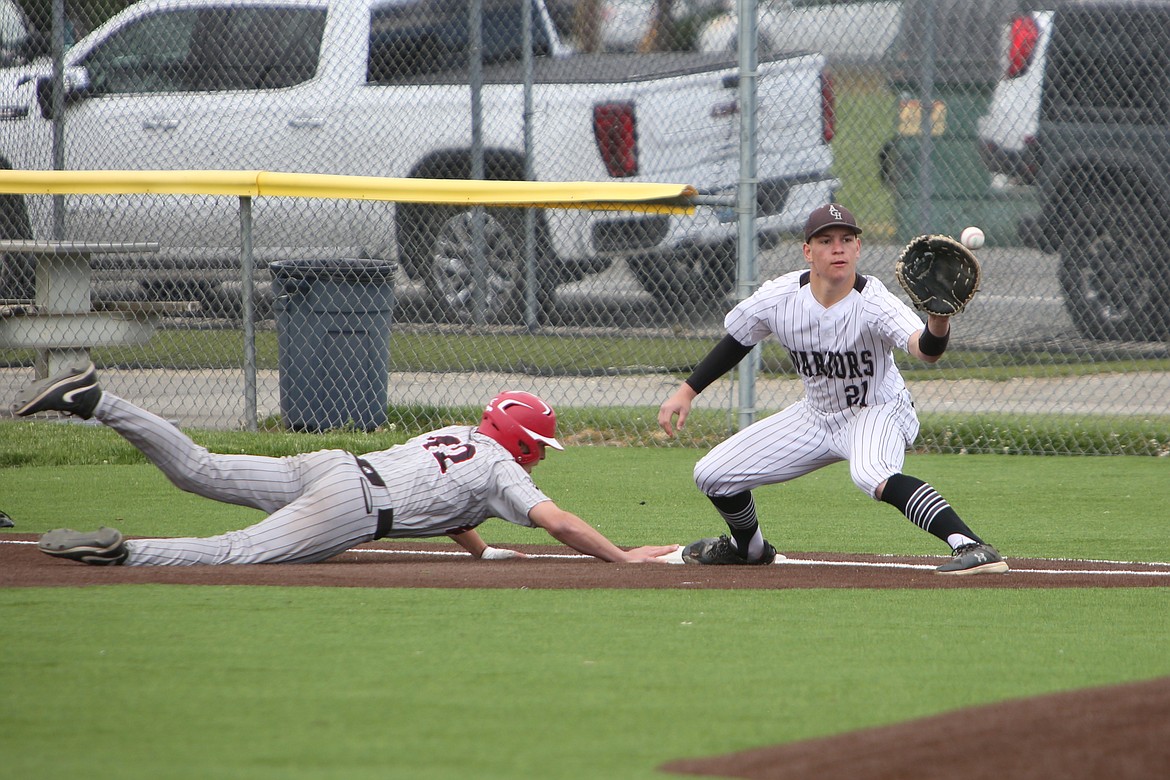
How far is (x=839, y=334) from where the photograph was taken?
18.2 feet

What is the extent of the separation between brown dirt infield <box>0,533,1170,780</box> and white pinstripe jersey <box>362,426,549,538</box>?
0.18 meters

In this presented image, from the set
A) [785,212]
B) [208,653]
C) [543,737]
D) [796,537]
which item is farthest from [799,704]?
[785,212]

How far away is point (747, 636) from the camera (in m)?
4.05

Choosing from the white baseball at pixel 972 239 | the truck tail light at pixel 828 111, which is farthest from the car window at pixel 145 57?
the white baseball at pixel 972 239

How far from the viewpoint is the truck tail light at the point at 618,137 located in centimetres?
1014

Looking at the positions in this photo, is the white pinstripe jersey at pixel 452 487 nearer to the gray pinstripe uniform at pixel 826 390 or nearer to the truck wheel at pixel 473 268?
the gray pinstripe uniform at pixel 826 390

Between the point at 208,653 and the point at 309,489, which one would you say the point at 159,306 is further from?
the point at 208,653

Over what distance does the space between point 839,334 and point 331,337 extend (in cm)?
424

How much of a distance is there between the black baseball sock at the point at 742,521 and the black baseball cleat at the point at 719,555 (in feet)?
0.08

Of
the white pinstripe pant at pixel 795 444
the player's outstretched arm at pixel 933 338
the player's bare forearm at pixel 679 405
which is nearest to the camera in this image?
the player's outstretched arm at pixel 933 338

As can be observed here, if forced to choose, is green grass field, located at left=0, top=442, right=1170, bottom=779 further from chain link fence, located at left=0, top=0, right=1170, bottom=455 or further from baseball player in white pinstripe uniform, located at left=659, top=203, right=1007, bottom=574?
chain link fence, located at left=0, top=0, right=1170, bottom=455

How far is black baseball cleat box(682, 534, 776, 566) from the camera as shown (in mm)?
5684

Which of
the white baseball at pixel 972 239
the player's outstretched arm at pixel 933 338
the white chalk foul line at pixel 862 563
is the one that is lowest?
the white chalk foul line at pixel 862 563

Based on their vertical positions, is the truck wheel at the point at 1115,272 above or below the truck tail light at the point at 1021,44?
below
